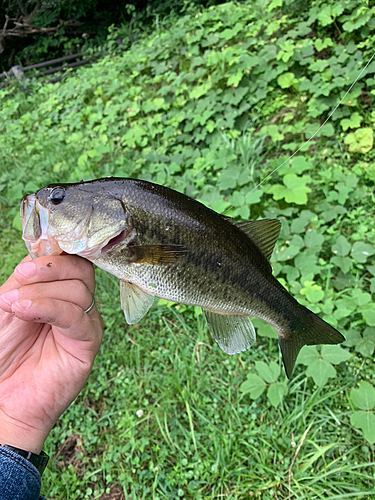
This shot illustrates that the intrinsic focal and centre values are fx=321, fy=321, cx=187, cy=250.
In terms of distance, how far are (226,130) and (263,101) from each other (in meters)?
0.54

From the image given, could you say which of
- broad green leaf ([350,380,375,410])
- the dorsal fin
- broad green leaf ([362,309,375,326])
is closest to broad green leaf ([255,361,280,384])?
broad green leaf ([350,380,375,410])

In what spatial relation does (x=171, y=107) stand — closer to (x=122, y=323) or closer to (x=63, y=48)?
(x=122, y=323)

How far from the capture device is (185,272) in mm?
1277

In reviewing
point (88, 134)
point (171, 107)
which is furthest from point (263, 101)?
point (88, 134)

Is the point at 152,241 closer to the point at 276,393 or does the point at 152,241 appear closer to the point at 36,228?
the point at 36,228

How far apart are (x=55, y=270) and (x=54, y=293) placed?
9 centimetres

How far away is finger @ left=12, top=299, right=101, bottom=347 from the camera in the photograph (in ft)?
3.38

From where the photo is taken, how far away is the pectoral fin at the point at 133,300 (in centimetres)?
130

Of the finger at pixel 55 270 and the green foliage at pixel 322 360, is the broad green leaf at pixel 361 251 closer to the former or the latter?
the green foliage at pixel 322 360

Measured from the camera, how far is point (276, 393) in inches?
82.2

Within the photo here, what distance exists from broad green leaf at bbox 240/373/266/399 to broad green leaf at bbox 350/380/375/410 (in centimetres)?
54

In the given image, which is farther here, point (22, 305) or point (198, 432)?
point (198, 432)

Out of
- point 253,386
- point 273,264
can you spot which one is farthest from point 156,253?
point 273,264

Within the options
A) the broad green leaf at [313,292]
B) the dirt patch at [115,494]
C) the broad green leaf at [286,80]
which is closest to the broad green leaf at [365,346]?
the broad green leaf at [313,292]
